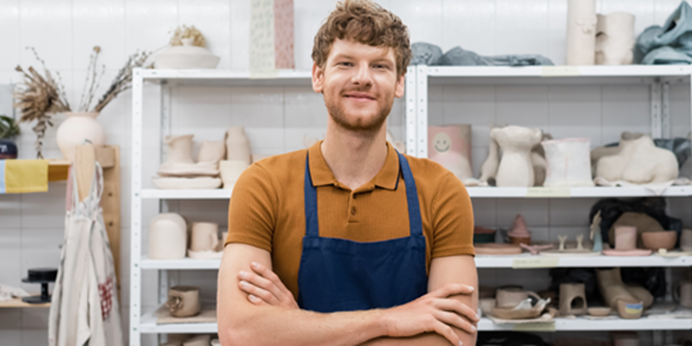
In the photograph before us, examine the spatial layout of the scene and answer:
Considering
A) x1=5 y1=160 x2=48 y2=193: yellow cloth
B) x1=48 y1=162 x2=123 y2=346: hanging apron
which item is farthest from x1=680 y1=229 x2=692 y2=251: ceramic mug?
x1=5 y1=160 x2=48 y2=193: yellow cloth

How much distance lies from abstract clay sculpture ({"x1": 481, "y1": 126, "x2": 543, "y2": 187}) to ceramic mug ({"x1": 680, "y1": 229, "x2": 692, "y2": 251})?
2.18ft

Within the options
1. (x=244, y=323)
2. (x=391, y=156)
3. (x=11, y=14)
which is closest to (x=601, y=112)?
(x=391, y=156)

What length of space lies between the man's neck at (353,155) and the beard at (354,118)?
0.04 metres

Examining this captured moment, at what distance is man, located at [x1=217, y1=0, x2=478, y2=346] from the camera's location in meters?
1.02

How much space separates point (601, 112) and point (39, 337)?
2.85 metres

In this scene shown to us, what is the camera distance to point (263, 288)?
1034 millimetres

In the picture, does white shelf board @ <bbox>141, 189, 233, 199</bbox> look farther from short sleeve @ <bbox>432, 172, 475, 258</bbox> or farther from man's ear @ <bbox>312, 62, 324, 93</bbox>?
short sleeve @ <bbox>432, 172, 475, 258</bbox>

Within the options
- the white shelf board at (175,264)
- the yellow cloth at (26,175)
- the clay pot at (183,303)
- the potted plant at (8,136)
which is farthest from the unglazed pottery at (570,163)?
the potted plant at (8,136)

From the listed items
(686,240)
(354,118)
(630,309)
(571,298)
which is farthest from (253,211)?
(686,240)

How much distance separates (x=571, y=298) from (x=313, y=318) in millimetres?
1500

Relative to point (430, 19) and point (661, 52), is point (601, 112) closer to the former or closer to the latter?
point (661, 52)

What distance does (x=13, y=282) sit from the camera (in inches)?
97.7

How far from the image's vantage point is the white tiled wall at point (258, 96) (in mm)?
2480

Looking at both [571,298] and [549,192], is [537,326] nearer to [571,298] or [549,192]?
[571,298]
